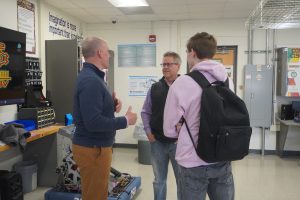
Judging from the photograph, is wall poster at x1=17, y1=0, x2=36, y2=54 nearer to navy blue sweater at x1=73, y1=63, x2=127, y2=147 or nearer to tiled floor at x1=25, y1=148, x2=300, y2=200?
tiled floor at x1=25, y1=148, x2=300, y2=200

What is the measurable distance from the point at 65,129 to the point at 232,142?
2.69 m

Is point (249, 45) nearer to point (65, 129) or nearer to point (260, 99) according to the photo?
point (260, 99)

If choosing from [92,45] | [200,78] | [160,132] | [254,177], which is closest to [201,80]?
[200,78]

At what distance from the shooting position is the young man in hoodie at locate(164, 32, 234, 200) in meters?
1.51

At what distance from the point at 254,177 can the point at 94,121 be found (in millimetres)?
3247

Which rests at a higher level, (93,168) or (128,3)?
(128,3)

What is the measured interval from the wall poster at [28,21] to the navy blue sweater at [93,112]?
2.32m

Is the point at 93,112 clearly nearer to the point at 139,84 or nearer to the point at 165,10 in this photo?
the point at 165,10

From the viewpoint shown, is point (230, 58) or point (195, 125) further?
point (230, 58)

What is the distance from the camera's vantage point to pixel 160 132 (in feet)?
8.48

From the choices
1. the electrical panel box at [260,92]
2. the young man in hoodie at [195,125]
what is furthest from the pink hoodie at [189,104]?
the electrical panel box at [260,92]

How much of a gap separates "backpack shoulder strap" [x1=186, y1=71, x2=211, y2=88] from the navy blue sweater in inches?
26.2

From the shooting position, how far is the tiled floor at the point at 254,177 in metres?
3.68

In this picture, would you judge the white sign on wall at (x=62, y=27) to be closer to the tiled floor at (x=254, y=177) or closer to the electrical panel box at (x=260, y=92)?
the tiled floor at (x=254, y=177)
